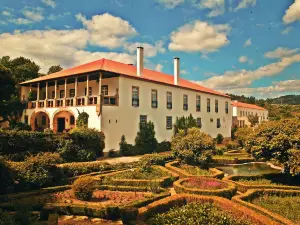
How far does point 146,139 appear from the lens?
88.6ft

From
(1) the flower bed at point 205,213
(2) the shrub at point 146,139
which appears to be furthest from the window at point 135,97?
(1) the flower bed at point 205,213

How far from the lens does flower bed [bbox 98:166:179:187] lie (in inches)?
528

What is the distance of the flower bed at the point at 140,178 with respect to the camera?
13414 millimetres

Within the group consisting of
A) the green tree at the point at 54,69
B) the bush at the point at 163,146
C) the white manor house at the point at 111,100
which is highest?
the green tree at the point at 54,69

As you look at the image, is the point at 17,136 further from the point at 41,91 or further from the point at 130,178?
the point at 41,91

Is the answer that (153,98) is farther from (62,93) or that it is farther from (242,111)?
(242,111)

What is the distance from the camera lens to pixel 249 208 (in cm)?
971

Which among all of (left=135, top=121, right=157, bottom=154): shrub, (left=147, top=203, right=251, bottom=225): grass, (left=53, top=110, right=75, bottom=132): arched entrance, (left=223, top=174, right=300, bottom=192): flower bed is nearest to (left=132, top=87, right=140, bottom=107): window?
(left=135, top=121, right=157, bottom=154): shrub

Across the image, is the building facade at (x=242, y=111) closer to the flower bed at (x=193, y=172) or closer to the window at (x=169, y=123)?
the window at (x=169, y=123)

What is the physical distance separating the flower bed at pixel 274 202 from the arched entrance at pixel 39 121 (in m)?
24.2

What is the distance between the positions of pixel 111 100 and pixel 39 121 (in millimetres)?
11624

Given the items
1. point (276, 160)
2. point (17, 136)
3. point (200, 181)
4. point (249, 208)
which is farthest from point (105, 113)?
point (249, 208)

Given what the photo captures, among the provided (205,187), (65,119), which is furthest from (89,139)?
(205,187)

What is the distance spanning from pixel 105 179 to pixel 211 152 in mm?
8338
